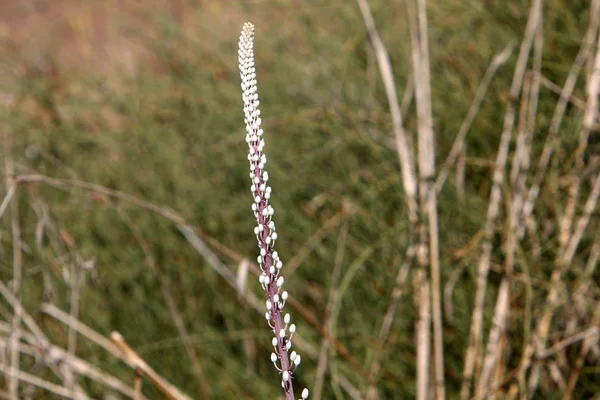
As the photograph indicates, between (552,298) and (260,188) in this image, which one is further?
(552,298)

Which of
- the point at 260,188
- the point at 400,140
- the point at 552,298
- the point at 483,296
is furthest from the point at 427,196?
the point at 260,188

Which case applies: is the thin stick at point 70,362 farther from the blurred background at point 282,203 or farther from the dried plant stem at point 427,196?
the dried plant stem at point 427,196

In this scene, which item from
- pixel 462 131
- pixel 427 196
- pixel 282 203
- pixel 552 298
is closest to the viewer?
pixel 552 298

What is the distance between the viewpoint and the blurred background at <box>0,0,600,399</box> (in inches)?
105

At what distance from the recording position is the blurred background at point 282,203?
2678mm

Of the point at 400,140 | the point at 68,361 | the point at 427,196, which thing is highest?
the point at 400,140

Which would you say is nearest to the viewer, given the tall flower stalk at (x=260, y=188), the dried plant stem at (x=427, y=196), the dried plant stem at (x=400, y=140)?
the tall flower stalk at (x=260, y=188)

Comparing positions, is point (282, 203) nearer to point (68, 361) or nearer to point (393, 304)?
point (393, 304)

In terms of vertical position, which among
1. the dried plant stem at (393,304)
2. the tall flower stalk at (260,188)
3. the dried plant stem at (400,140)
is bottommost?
the tall flower stalk at (260,188)

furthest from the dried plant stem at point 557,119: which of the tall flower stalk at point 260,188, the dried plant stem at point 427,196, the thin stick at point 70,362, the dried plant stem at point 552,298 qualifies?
the tall flower stalk at point 260,188

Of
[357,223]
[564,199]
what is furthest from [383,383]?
[564,199]

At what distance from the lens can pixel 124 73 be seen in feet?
16.8

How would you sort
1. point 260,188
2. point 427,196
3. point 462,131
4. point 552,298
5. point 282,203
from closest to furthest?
point 260,188
point 552,298
point 427,196
point 462,131
point 282,203

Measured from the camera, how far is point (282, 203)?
3.59 metres
